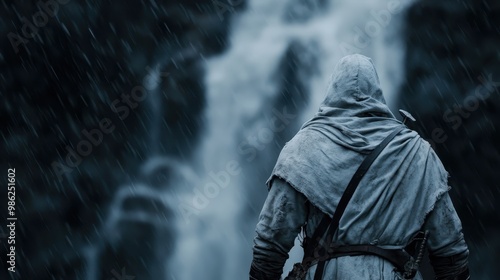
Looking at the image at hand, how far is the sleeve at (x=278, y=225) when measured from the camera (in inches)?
98.0

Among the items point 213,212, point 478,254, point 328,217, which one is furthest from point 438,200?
point 213,212

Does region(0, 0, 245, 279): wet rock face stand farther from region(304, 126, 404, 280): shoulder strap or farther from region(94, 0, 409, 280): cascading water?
region(304, 126, 404, 280): shoulder strap

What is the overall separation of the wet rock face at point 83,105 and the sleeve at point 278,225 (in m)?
4.19

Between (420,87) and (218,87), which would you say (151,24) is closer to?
(218,87)

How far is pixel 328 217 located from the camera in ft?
8.09

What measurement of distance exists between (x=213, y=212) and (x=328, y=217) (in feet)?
13.9

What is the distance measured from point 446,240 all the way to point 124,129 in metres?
4.56

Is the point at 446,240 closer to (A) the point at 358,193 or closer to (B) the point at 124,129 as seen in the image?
(A) the point at 358,193

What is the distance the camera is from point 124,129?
22.1 ft

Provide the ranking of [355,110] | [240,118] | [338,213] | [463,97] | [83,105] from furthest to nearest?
[240,118], [83,105], [463,97], [355,110], [338,213]

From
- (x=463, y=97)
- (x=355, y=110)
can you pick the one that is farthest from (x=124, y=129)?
(x=355, y=110)

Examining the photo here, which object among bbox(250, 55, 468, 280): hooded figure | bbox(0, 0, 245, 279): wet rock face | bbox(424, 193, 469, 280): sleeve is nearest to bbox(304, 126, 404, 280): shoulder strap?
bbox(250, 55, 468, 280): hooded figure

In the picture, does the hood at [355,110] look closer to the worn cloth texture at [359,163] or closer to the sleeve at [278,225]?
the worn cloth texture at [359,163]

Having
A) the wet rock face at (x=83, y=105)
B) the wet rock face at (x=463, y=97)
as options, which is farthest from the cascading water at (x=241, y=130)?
the wet rock face at (x=463, y=97)
